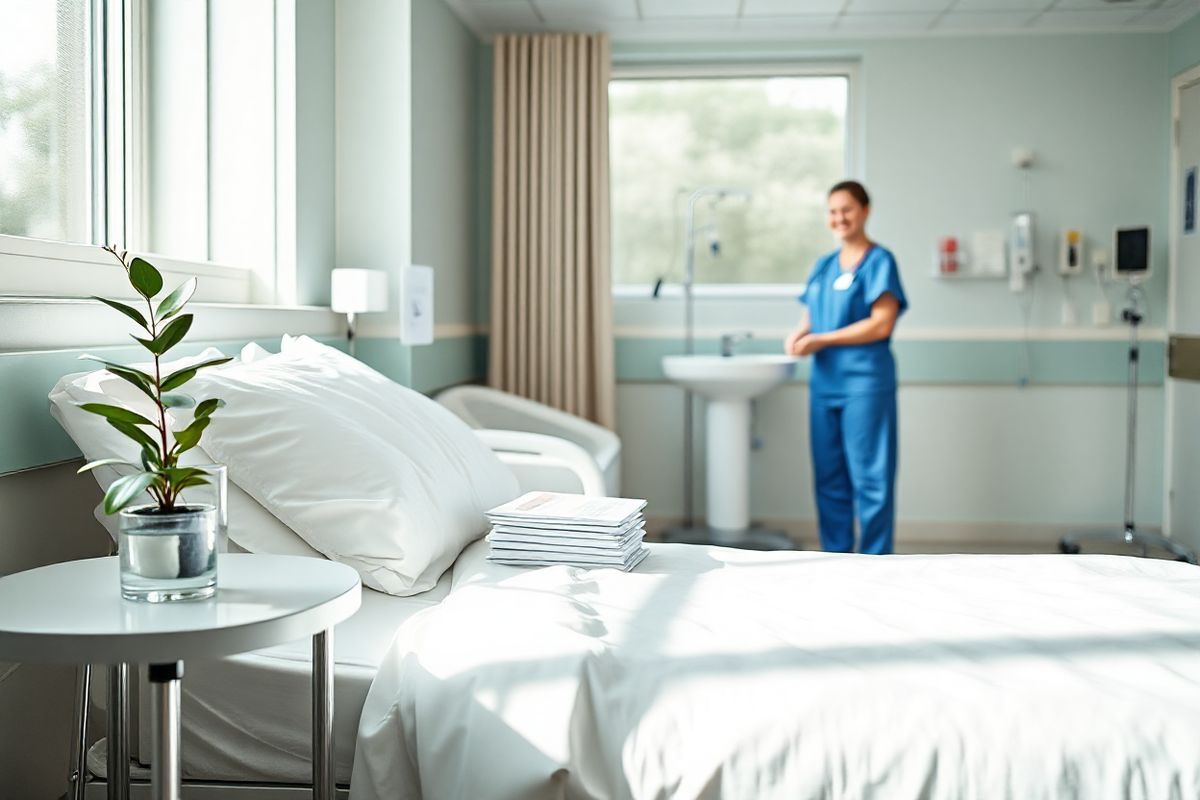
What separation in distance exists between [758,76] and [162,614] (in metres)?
4.31

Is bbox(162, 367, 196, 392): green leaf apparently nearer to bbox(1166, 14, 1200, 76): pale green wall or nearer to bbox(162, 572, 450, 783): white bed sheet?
bbox(162, 572, 450, 783): white bed sheet

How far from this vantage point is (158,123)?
2.83 m

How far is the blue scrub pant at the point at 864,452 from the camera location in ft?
13.0

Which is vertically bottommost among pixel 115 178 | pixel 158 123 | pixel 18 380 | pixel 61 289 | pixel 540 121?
pixel 18 380

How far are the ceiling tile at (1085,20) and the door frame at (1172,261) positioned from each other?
1.15 feet

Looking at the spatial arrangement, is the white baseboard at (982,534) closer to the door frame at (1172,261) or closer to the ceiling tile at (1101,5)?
the door frame at (1172,261)

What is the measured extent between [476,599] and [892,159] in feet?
12.5

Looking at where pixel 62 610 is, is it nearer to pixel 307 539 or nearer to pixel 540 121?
pixel 307 539

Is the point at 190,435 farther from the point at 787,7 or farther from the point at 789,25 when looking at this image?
the point at 789,25

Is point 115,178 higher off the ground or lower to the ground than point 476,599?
higher

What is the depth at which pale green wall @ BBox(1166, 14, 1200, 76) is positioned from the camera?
4387 mm

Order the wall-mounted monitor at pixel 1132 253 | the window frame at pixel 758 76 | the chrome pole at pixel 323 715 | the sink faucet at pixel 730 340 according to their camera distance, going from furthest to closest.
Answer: the window frame at pixel 758 76
the sink faucet at pixel 730 340
the wall-mounted monitor at pixel 1132 253
the chrome pole at pixel 323 715

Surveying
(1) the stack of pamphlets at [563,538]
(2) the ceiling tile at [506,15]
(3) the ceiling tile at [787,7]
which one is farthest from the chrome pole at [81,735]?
(3) the ceiling tile at [787,7]

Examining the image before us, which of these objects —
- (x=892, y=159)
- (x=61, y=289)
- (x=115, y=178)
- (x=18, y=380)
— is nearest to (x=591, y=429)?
(x=892, y=159)
